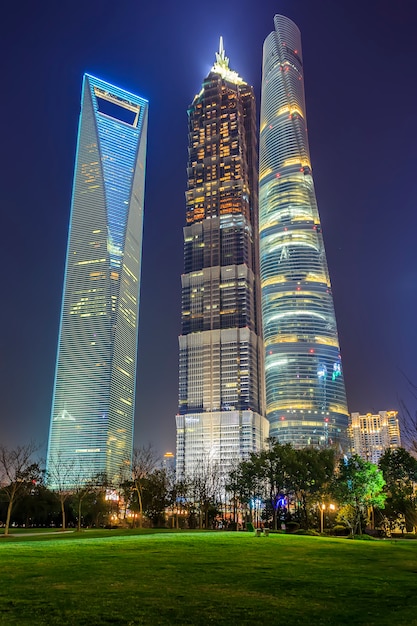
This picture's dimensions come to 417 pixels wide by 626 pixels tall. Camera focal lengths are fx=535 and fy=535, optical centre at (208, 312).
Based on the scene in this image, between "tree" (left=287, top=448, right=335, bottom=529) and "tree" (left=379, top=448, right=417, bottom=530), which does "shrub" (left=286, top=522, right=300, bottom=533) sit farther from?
"tree" (left=379, top=448, right=417, bottom=530)

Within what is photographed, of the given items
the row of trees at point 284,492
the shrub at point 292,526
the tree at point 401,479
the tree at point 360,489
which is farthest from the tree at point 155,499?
the tree at point 401,479

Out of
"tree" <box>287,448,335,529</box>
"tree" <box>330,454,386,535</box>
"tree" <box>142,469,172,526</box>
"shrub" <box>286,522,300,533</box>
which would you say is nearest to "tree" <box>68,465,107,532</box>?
"tree" <box>142,469,172,526</box>

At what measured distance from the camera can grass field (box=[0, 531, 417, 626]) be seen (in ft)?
41.8

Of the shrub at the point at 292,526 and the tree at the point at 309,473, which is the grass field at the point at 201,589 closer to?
the tree at the point at 309,473

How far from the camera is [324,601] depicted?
49.2ft

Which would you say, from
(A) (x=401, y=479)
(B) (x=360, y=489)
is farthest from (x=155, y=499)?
(A) (x=401, y=479)

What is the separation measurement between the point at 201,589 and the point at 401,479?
6874 cm

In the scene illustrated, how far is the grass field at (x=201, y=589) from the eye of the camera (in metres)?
12.7

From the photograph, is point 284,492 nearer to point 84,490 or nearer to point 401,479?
point 401,479

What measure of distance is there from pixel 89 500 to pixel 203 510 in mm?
19115

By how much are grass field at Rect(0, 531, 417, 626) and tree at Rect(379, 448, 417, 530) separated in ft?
165

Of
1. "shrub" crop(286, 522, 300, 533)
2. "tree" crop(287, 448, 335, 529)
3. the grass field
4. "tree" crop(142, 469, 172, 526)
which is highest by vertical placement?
"tree" crop(287, 448, 335, 529)

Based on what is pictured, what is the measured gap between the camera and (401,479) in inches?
3039

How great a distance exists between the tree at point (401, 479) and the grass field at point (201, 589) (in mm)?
50319
